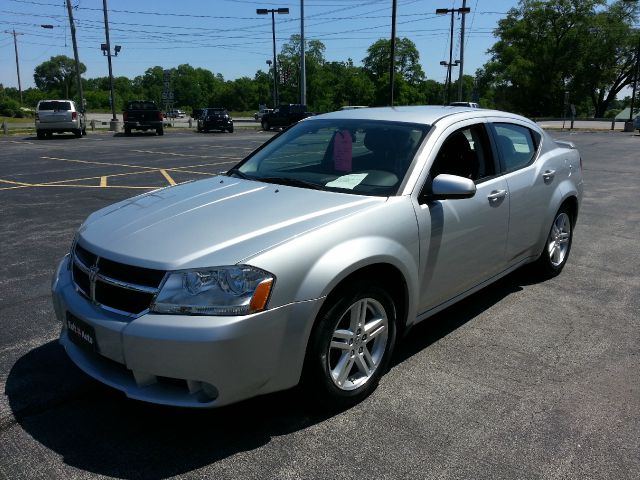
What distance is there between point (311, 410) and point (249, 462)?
18.9 inches

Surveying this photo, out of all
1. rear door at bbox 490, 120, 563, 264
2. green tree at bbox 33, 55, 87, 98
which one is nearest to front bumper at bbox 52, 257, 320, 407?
rear door at bbox 490, 120, 563, 264

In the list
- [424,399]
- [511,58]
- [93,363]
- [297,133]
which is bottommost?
[424,399]

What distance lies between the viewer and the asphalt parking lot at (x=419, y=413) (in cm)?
266

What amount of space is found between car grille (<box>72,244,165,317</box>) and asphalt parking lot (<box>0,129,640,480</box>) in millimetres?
673

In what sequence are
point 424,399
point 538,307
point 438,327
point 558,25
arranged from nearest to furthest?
point 424,399
point 438,327
point 538,307
point 558,25

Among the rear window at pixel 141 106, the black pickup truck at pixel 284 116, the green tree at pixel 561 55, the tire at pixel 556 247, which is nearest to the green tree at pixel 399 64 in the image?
the green tree at pixel 561 55

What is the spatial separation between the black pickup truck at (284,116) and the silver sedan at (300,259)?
36.9 m

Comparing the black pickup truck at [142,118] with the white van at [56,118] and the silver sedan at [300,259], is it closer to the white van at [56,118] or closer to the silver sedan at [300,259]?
the white van at [56,118]

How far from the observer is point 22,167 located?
14.9 metres

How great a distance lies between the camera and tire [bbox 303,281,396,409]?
9.47 feet

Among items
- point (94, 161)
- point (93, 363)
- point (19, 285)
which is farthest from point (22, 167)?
point (93, 363)

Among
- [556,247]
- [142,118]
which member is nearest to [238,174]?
[556,247]

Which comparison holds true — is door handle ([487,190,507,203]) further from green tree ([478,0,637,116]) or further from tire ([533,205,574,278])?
green tree ([478,0,637,116])

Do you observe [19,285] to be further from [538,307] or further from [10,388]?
[538,307]
